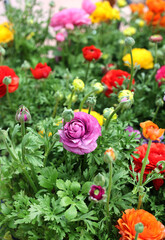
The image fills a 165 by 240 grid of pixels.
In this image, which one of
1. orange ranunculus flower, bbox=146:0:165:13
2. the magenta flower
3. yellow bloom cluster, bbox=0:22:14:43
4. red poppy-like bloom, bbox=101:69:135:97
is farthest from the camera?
orange ranunculus flower, bbox=146:0:165:13

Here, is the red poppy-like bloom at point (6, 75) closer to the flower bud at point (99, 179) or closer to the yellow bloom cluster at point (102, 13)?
the flower bud at point (99, 179)

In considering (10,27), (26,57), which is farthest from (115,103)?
(10,27)

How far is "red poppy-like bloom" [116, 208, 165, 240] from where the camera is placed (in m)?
0.62

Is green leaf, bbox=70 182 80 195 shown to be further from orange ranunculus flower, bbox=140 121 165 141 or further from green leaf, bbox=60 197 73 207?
orange ranunculus flower, bbox=140 121 165 141

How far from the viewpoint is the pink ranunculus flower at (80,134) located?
609 mm

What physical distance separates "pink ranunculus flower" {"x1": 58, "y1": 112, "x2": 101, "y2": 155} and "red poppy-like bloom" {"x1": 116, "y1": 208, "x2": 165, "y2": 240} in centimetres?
19

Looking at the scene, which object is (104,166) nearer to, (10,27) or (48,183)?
(48,183)

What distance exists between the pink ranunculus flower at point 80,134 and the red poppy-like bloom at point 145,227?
19 cm

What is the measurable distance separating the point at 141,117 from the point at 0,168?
0.58 meters

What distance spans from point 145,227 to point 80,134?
0.28 metres

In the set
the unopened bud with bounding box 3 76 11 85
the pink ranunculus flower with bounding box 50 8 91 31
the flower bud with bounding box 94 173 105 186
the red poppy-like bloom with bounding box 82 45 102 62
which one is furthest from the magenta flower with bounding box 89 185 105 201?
the pink ranunculus flower with bounding box 50 8 91 31

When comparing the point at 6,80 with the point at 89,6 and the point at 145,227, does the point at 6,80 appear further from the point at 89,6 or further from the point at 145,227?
the point at 89,6

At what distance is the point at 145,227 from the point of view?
0.64 metres

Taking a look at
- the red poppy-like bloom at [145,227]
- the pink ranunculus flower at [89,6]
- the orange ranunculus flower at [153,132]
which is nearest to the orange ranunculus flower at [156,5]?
the pink ranunculus flower at [89,6]
